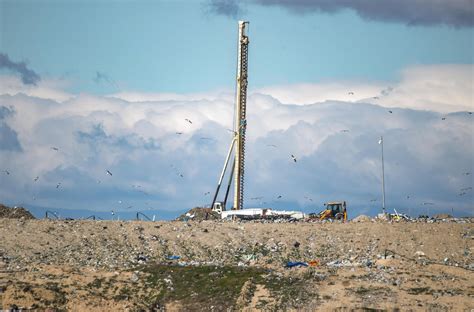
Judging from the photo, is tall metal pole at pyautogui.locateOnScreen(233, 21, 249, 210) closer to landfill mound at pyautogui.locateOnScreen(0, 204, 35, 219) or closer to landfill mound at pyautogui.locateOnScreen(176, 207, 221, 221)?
landfill mound at pyautogui.locateOnScreen(176, 207, 221, 221)

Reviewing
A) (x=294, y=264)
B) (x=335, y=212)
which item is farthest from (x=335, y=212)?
(x=294, y=264)

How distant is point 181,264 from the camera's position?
39.8m

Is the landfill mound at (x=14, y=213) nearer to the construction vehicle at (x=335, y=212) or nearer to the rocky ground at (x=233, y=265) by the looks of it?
the rocky ground at (x=233, y=265)

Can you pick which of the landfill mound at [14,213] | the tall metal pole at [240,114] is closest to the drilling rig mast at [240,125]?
the tall metal pole at [240,114]

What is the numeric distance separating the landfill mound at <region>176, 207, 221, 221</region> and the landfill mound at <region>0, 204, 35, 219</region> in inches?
378

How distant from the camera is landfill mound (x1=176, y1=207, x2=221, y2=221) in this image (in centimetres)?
5673

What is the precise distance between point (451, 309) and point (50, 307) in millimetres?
15674

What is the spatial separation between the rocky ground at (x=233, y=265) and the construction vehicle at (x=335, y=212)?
27.4 ft

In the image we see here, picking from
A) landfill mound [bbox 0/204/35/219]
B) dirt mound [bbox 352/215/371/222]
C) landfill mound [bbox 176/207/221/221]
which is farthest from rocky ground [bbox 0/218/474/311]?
landfill mound [bbox 176/207/221/221]

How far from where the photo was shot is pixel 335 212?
189 feet

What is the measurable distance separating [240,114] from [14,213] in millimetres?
17330

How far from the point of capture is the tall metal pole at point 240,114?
198 feet

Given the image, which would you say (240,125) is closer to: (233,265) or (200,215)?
(200,215)

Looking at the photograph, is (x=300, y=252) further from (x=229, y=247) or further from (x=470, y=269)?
(x=470, y=269)
